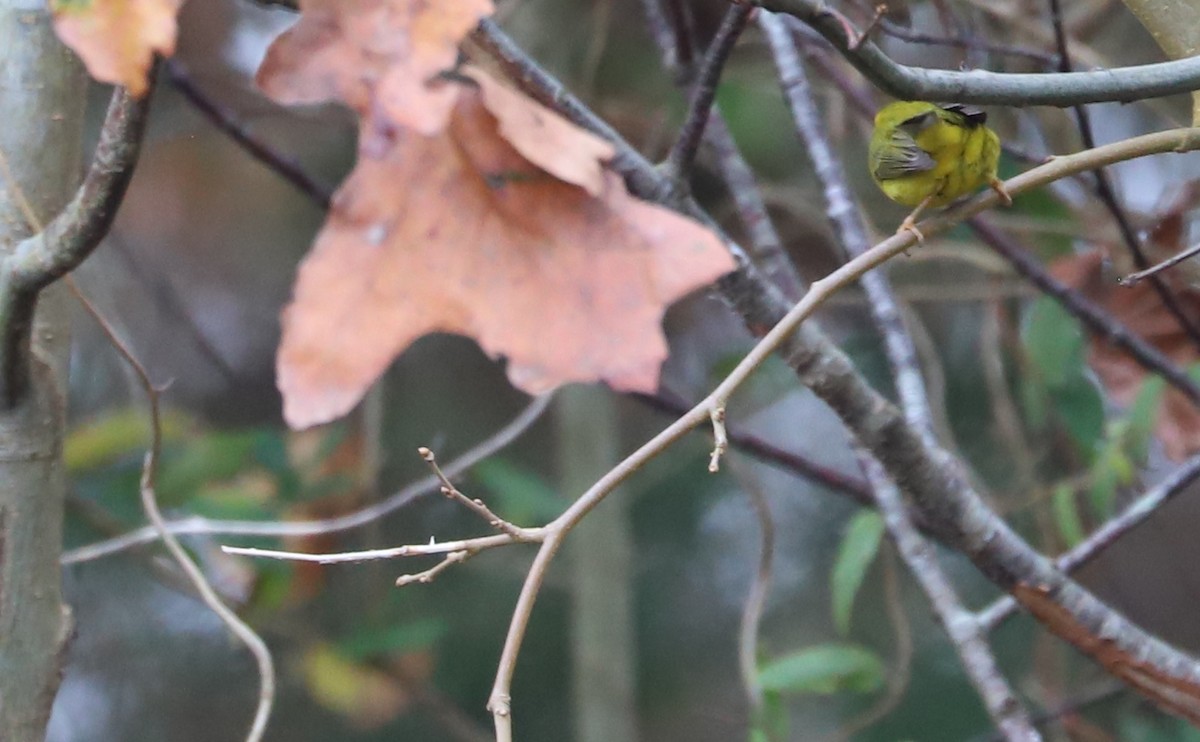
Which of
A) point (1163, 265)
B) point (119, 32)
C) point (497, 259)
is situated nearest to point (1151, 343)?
point (1163, 265)

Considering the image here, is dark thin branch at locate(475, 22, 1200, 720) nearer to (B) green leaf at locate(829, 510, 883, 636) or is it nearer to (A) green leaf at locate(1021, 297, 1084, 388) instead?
(B) green leaf at locate(829, 510, 883, 636)

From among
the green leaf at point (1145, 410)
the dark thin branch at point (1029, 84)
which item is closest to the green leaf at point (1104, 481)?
the green leaf at point (1145, 410)

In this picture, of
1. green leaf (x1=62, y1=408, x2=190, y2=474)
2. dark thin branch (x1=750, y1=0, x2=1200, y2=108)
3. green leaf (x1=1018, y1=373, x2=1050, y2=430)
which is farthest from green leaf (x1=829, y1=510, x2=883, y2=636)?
green leaf (x1=62, y1=408, x2=190, y2=474)

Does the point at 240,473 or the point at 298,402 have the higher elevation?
the point at 298,402

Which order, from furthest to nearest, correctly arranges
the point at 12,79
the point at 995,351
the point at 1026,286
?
the point at 995,351 < the point at 1026,286 < the point at 12,79

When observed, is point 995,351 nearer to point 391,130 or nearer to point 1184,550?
point 1184,550

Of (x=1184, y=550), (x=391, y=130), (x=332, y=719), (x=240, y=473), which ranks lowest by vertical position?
(x=332, y=719)

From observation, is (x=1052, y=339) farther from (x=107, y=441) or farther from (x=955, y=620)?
(x=107, y=441)

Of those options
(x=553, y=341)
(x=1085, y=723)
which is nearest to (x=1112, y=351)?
(x=1085, y=723)
